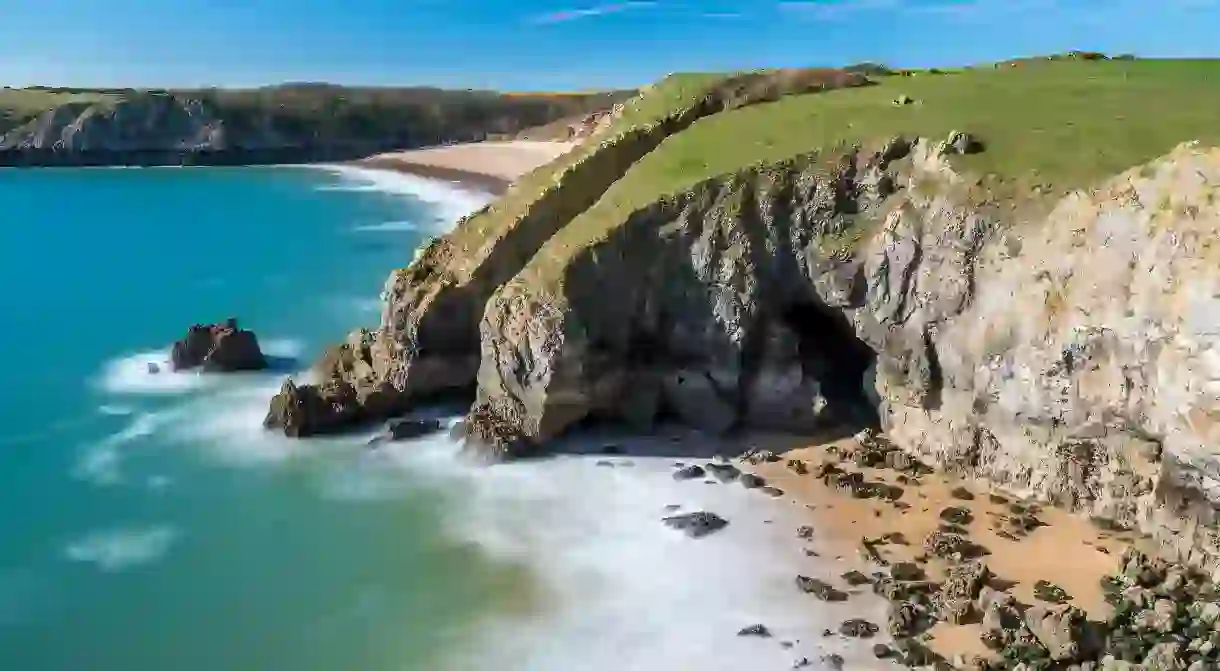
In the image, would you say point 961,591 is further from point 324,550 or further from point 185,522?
point 185,522

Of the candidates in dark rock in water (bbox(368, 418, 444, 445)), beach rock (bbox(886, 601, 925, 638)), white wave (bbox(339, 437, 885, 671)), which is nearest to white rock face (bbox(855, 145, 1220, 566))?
white wave (bbox(339, 437, 885, 671))

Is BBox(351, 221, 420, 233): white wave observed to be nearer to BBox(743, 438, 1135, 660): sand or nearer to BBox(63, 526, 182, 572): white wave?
BBox(63, 526, 182, 572): white wave

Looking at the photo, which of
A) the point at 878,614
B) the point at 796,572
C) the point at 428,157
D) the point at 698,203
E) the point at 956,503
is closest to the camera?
the point at 878,614

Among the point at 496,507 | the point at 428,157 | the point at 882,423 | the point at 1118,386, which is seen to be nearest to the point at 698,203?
the point at 882,423

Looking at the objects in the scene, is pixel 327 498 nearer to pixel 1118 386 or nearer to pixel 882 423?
pixel 882 423

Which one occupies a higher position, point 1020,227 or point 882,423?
point 1020,227

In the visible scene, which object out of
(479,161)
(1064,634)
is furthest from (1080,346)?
(479,161)
